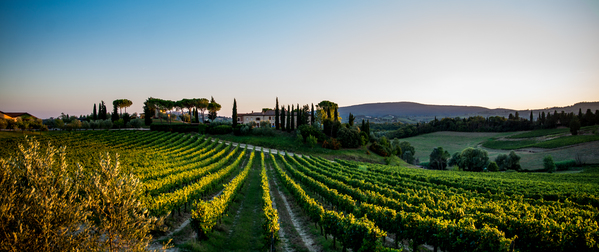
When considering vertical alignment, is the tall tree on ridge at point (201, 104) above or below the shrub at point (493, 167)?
above

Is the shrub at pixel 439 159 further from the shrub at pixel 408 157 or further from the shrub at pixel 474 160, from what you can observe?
the shrub at pixel 408 157

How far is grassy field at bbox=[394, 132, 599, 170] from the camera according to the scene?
5359cm

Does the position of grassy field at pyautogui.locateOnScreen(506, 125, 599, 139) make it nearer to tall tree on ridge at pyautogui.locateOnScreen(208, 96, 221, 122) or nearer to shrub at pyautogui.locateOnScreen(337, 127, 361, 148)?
shrub at pyautogui.locateOnScreen(337, 127, 361, 148)

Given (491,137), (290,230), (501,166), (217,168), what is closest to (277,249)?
(290,230)

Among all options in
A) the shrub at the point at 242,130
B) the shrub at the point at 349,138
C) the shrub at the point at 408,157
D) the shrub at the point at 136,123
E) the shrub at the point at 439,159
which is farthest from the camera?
the shrub at the point at 136,123

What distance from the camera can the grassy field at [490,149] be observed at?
176ft

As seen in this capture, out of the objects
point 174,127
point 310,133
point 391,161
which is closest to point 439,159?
point 391,161

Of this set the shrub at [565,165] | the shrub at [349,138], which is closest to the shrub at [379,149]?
the shrub at [349,138]

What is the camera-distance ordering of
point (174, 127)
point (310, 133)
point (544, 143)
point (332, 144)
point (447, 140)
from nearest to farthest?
point (332, 144), point (310, 133), point (174, 127), point (544, 143), point (447, 140)

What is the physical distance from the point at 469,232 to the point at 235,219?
1282 cm

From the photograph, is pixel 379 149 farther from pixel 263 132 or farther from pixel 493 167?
pixel 263 132

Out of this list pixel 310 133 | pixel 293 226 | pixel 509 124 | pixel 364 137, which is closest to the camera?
pixel 293 226

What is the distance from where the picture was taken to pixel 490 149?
80.8 metres

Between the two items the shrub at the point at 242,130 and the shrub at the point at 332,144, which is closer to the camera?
the shrub at the point at 332,144
